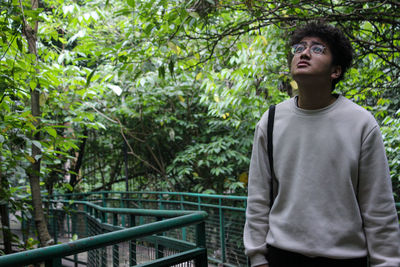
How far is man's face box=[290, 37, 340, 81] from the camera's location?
5.07 ft

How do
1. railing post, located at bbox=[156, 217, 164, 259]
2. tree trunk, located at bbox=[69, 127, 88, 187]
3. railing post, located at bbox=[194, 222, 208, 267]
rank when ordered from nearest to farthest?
railing post, located at bbox=[194, 222, 208, 267] → railing post, located at bbox=[156, 217, 164, 259] → tree trunk, located at bbox=[69, 127, 88, 187]

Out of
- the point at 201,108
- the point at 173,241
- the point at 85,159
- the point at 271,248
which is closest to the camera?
the point at 271,248

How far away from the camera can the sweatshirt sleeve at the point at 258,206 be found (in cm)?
155

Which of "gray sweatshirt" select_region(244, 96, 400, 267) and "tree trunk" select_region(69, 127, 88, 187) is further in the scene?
"tree trunk" select_region(69, 127, 88, 187)

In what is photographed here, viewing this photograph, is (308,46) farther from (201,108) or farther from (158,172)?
(158,172)

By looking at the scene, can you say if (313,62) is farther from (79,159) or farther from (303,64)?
(79,159)

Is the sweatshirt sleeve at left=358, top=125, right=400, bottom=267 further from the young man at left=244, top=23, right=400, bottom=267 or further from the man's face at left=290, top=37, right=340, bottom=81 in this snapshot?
the man's face at left=290, top=37, right=340, bottom=81

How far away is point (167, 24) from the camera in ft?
11.2

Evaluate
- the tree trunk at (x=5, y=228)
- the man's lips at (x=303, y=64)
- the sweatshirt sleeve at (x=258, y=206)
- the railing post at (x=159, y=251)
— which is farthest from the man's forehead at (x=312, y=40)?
the tree trunk at (x=5, y=228)

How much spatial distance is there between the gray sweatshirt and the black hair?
0.65 ft

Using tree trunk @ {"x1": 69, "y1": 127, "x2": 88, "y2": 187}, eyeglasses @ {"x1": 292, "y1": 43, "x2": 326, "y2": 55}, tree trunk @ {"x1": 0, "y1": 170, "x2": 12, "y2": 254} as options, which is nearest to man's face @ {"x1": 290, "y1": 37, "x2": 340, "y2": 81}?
eyeglasses @ {"x1": 292, "y1": 43, "x2": 326, "y2": 55}

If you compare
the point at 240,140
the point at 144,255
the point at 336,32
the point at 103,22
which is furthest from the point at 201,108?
the point at 336,32

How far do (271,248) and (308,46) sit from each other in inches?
32.8

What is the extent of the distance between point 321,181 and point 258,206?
0.92 feet
